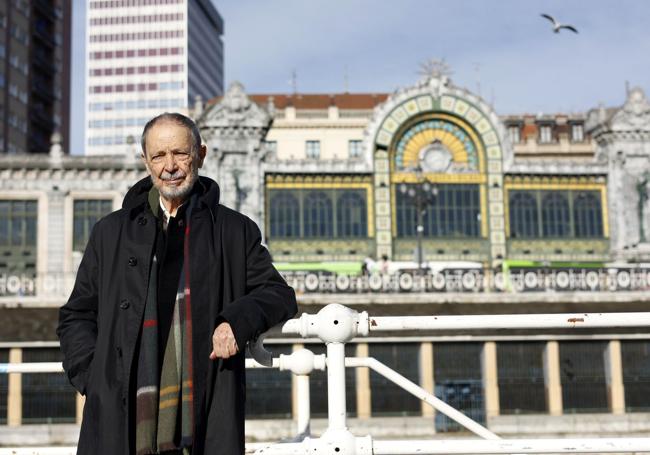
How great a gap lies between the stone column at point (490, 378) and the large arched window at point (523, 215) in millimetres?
11677

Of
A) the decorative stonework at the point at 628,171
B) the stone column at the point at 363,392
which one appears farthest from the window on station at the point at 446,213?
the stone column at the point at 363,392

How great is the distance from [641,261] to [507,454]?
37.5 meters

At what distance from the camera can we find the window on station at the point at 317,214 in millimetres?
38875

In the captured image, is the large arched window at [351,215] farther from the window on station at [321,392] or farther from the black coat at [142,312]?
the black coat at [142,312]

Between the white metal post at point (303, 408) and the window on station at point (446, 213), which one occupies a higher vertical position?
the window on station at point (446, 213)

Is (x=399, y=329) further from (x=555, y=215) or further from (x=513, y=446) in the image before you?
(x=555, y=215)

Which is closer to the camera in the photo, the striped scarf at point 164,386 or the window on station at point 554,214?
the striped scarf at point 164,386

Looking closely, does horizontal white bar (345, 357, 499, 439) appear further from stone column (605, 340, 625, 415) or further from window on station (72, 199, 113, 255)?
window on station (72, 199, 113, 255)

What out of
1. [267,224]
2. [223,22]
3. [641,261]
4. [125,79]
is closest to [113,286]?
[267,224]

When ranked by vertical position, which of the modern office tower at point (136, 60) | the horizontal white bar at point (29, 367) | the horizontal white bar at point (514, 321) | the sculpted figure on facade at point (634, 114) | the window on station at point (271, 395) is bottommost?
the window on station at point (271, 395)

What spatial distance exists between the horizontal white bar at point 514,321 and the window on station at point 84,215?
36.2 metres

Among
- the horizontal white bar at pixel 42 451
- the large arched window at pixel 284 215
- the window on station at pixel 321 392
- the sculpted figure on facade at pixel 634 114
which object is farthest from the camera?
the sculpted figure on facade at pixel 634 114

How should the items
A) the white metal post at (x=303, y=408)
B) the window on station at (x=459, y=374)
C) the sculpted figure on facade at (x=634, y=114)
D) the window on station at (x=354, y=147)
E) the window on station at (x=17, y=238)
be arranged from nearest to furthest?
the white metal post at (x=303, y=408) < the window on station at (x=459, y=374) < the window on station at (x=17, y=238) < the sculpted figure on facade at (x=634, y=114) < the window on station at (x=354, y=147)

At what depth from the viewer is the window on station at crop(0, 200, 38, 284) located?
126ft
